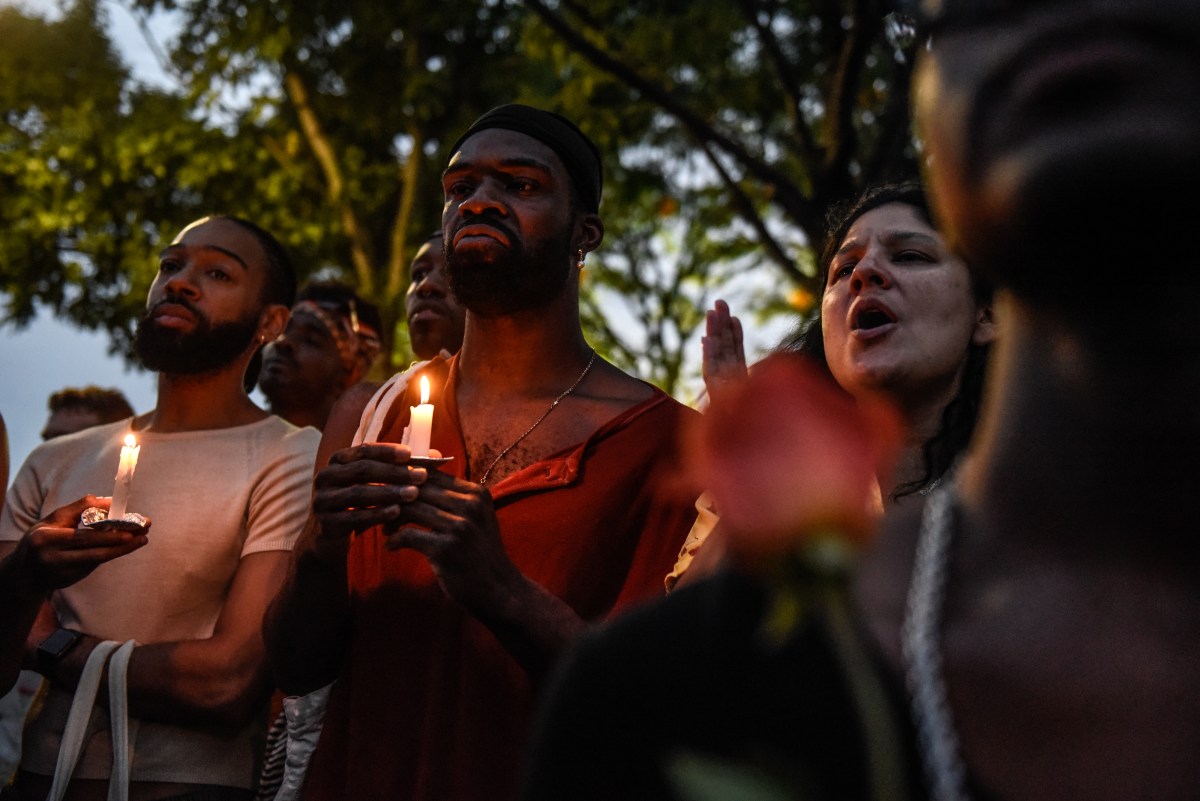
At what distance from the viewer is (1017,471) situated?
3.44 ft

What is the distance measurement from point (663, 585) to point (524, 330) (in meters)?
0.92

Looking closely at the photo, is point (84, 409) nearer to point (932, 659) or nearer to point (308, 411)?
point (308, 411)

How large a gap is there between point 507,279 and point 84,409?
4.29 meters

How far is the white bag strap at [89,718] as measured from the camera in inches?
126

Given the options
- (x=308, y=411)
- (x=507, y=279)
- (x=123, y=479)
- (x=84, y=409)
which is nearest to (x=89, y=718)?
(x=123, y=479)

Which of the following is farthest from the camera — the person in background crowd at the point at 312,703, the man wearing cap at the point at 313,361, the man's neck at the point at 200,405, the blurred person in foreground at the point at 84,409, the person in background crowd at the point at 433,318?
the blurred person in foreground at the point at 84,409

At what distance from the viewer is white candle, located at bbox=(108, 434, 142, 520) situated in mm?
3051

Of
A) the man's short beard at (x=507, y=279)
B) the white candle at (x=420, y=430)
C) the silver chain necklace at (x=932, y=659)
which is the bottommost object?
the silver chain necklace at (x=932, y=659)

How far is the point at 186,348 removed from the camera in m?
4.00

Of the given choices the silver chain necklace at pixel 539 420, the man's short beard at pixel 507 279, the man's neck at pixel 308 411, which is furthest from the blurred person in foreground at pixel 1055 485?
the man's neck at pixel 308 411

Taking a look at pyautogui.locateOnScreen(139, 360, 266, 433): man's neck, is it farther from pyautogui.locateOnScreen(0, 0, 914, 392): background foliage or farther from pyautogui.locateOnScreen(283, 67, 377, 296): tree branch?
pyautogui.locateOnScreen(283, 67, 377, 296): tree branch

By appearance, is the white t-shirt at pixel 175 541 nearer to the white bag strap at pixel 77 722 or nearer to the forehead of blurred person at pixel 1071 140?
the white bag strap at pixel 77 722

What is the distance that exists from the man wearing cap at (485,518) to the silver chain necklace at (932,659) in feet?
4.97

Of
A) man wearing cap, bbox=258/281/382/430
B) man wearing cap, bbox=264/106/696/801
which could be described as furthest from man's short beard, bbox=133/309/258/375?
man wearing cap, bbox=258/281/382/430
